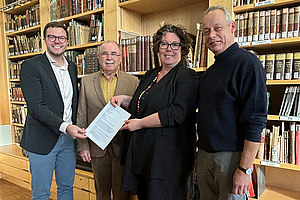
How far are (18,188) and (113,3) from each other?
2.98 meters

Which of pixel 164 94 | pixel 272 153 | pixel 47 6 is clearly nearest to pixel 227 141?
pixel 164 94

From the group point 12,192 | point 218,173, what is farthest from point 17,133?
point 218,173

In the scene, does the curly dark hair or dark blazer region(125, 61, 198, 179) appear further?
the curly dark hair

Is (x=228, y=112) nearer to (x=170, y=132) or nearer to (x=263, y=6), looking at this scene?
(x=170, y=132)

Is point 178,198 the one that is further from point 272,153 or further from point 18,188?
point 18,188

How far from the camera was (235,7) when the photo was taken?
1.78m

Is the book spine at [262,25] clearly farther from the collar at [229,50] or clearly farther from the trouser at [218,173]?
the trouser at [218,173]

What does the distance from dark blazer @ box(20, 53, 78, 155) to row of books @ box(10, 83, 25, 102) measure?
212 centimetres

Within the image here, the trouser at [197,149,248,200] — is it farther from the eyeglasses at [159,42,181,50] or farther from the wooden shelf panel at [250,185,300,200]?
the wooden shelf panel at [250,185,300,200]

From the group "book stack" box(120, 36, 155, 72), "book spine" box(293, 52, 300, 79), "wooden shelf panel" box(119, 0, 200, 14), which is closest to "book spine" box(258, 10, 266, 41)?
"book spine" box(293, 52, 300, 79)

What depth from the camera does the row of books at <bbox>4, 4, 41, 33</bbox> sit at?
334 centimetres

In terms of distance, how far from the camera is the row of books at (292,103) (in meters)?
1.65

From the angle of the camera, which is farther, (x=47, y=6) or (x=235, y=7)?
(x=47, y=6)

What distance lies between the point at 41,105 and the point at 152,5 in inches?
59.4
